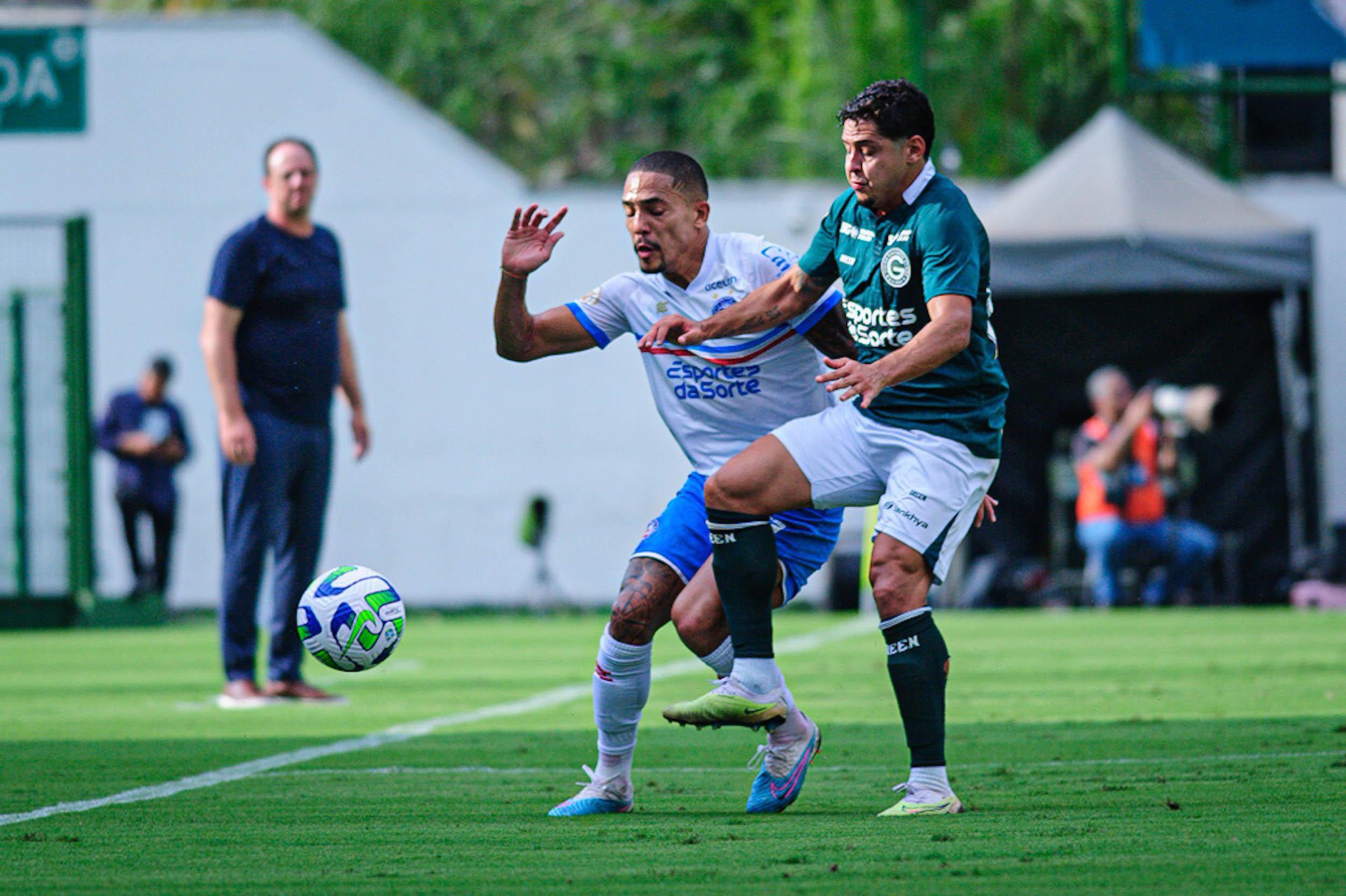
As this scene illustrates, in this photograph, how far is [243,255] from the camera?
347 inches

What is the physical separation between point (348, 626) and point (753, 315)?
5.64 feet

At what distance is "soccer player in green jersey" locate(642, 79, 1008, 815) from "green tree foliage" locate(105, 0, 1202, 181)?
68.9 feet

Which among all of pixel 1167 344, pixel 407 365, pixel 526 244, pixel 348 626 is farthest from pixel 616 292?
pixel 407 365

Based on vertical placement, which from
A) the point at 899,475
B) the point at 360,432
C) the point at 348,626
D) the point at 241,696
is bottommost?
the point at 241,696

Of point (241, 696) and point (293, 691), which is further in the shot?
point (293, 691)

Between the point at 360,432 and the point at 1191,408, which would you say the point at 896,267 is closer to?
the point at 360,432

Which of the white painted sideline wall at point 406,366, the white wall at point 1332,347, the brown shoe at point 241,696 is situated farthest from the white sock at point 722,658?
the white wall at point 1332,347

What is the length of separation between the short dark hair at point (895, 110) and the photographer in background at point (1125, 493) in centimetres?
1013

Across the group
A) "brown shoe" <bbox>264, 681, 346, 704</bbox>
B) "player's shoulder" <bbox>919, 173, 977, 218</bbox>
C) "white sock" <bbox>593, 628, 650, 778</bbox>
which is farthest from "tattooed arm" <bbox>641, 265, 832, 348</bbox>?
"brown shoe" <bbox>264, 681, 346, 704</bbox>

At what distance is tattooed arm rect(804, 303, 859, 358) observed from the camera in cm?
588

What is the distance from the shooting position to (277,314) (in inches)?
353

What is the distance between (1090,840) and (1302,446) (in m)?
13.4

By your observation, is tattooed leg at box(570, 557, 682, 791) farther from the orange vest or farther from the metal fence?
the metal fence

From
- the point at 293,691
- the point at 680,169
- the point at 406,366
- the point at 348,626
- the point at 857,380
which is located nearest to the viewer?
the point at 857,380
